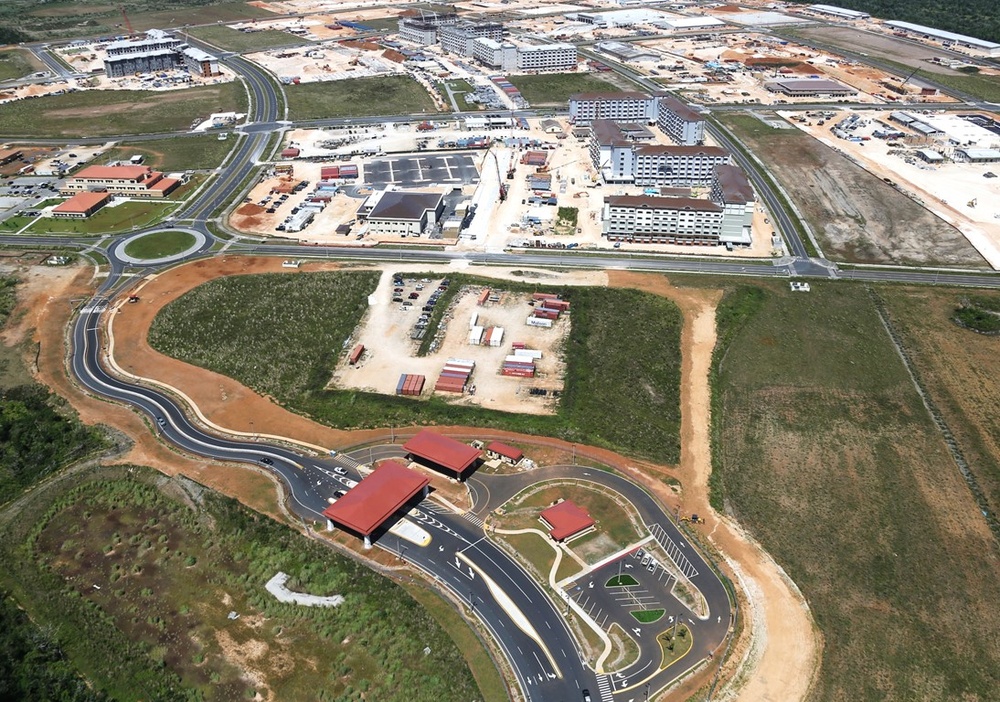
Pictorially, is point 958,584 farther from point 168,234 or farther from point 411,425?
point 168,234

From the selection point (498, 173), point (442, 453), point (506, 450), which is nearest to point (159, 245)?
point (498, 173)

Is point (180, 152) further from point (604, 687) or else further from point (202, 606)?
point (604, 687)

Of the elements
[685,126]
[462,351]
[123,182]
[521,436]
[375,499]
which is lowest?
[462,351]

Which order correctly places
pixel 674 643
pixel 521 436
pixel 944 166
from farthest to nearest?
pixel 944 166 → pixel 521 436 → pixel 674 643

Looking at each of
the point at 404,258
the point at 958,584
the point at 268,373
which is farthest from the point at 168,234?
the point at 958,584

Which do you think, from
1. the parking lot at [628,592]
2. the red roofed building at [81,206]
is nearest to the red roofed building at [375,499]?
the parking lot at [628,592]

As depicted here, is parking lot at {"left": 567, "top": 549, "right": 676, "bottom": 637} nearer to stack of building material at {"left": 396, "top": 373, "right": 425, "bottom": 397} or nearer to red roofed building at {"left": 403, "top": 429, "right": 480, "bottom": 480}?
red roofed building at {"left": 403, "top": 429, "right": 480, "bottom": 480}

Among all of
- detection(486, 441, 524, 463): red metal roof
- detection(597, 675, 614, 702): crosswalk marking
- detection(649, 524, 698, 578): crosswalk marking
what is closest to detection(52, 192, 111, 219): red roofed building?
detection(486, 441, 524, 463): red metal roof
